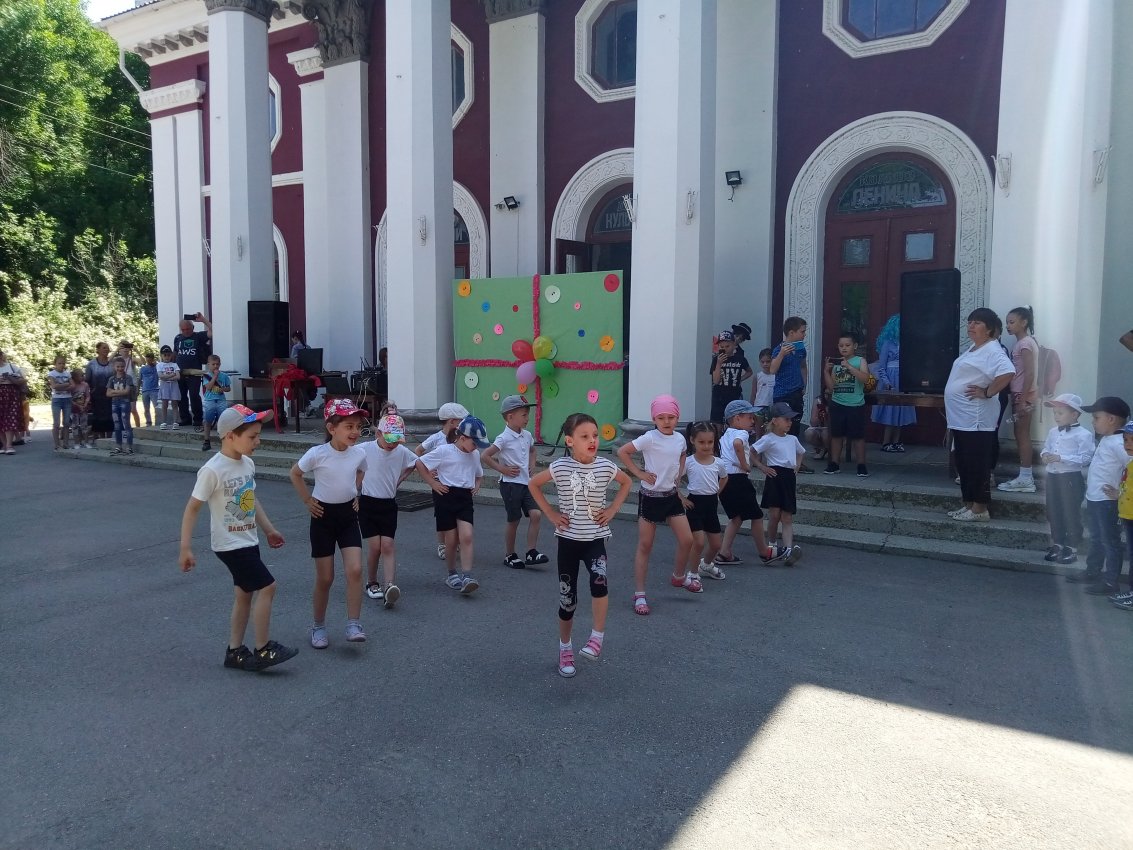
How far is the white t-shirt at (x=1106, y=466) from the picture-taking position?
6137mm

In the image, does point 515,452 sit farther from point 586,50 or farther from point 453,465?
point 586,50

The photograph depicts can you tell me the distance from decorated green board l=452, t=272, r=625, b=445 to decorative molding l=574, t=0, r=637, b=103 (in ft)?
11.7

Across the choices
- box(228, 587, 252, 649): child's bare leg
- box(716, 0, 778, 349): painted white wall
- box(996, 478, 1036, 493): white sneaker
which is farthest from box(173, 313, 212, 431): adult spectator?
box(996, 478, 1036, 493): white sneaker

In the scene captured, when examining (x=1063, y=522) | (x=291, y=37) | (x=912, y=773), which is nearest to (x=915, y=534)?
(x=1063, y=522)

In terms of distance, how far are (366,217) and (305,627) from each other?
445 inches

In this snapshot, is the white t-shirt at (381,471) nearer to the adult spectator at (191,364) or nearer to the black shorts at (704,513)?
the black shorts at (704,513)

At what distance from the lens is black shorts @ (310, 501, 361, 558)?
5.11m

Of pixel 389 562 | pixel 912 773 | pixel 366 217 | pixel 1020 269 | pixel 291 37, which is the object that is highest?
pixel 291 37

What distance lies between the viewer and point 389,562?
5.79 m

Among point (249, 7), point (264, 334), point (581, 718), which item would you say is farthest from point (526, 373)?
point (249, 7)

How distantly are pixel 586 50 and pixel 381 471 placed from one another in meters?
9.55

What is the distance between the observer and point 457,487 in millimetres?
6363

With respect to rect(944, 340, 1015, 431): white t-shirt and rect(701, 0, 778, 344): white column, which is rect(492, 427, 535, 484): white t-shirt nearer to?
rect(944, 340, 1015, 431): white t-shirt

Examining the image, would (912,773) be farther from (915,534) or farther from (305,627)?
(915,534)
